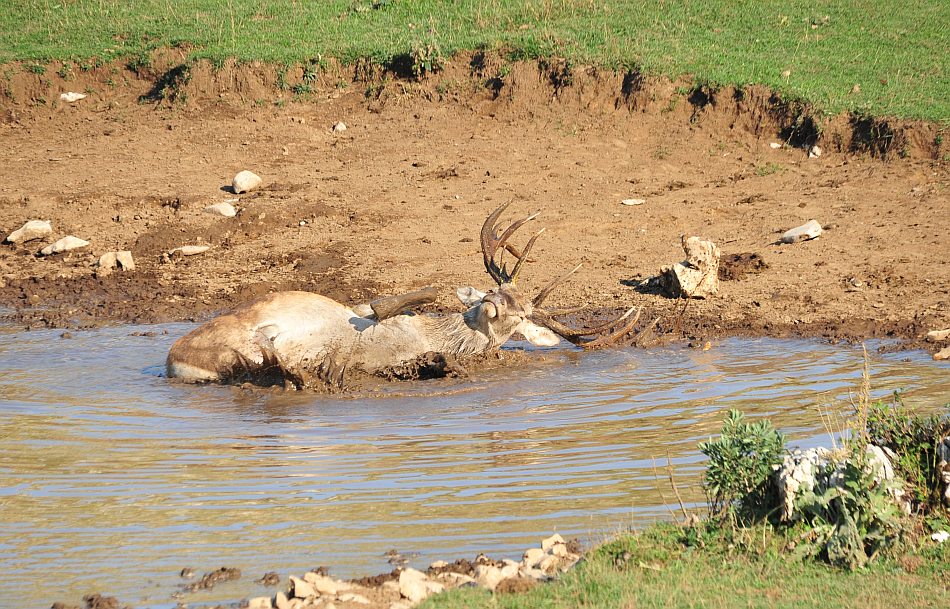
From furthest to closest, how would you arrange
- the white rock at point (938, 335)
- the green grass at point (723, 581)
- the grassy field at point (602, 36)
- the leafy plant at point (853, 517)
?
the grassy field at point (602, 36), the white rock at point (938, 335), the leafy plant at point (853, 517), the green grass at point (723, 581)

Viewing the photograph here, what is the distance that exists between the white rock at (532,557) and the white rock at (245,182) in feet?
31.0

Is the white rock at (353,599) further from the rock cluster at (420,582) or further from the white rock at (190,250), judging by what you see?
the white rock at (190,250)

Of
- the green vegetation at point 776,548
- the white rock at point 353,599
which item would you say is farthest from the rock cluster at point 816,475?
the white rock at point 353,599

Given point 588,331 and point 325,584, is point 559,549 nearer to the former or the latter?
point 325,584

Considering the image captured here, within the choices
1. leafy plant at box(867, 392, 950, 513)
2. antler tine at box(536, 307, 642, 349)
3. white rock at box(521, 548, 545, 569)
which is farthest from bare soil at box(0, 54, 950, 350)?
white rock at box(521, 548, 545, 569)

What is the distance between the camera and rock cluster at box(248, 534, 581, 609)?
14.2 ft

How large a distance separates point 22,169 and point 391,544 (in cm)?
1131

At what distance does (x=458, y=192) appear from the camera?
13.3 meters

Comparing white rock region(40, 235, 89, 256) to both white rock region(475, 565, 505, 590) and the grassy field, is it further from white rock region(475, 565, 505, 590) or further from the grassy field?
white rock region(475, 565, 505, 590)

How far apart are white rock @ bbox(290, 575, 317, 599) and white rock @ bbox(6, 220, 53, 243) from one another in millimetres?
9518

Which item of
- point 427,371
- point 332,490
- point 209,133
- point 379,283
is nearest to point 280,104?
point 209,133

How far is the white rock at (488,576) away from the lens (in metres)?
4.43

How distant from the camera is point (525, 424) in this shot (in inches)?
291

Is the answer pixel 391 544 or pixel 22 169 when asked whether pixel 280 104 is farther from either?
pixel 391 544
